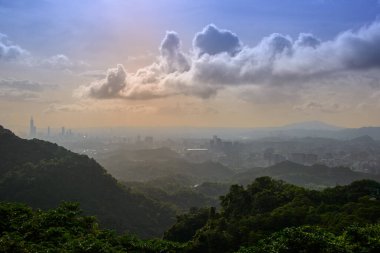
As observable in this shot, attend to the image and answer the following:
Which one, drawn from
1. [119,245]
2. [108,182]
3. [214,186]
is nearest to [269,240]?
[119,245]

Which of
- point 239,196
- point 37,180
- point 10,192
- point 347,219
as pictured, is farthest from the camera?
point 37,180

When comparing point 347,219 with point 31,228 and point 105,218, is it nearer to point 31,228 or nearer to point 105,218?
point 31,228

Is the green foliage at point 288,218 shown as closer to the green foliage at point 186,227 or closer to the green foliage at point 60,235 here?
the green foliage at point 186,227

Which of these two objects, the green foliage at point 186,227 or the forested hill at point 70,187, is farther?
the forested hill at point 70,187

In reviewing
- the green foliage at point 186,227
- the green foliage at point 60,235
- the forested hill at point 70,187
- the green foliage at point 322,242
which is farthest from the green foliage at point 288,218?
the forested hill at point 70,187

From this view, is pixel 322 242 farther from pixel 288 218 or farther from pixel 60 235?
pixel 60 235

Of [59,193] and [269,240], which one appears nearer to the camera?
[269,240]
